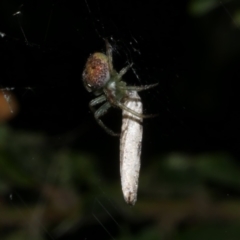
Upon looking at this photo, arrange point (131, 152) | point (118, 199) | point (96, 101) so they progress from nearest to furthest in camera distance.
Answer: point (131, 152)
point (96, 101)
point (118, 199)

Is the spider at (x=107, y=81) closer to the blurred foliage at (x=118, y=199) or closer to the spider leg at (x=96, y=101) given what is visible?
the spider leg at (x=96, y=101)

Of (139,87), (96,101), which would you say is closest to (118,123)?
(96,101)

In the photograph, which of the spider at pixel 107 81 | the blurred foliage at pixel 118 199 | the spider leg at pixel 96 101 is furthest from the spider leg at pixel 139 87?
the blurred foliage at pixel 118 199

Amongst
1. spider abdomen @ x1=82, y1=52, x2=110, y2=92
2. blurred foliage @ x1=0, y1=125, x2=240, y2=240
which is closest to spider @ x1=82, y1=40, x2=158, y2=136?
spider abdomen @ x1=82, y1=52, x2=110, y2=92

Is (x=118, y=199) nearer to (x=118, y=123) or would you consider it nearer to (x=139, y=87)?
(x=118, y=123)

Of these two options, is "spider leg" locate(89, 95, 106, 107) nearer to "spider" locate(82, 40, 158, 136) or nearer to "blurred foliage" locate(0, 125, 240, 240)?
"spider" locate(82, 40, 158, 136)

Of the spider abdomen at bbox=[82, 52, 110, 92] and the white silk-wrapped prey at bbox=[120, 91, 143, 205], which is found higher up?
the spider abdomen at bbox=[82, 52, 110, 92]
